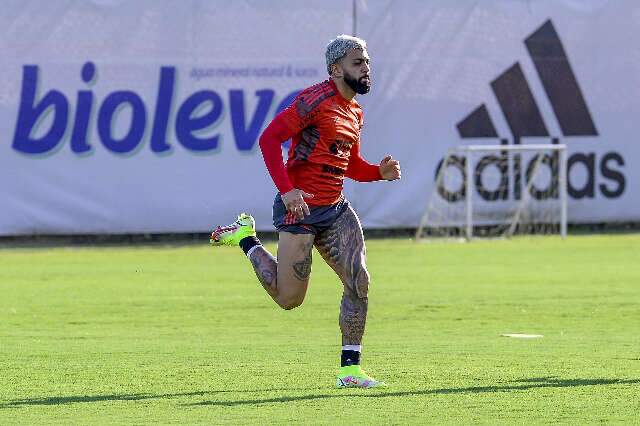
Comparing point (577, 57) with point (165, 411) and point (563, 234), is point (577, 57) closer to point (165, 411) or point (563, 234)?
point (563, 234)

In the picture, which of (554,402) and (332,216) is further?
(332,216)

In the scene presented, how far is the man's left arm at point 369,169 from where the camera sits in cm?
989

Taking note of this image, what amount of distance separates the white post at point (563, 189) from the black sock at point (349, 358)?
1607 centimetres

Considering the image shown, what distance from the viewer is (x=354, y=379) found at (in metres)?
9.24

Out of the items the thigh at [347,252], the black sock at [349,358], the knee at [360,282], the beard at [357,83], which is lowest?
the black sock at [349,358]

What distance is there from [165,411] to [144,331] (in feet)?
16.2

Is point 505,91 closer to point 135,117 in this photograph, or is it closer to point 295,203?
point 135,117

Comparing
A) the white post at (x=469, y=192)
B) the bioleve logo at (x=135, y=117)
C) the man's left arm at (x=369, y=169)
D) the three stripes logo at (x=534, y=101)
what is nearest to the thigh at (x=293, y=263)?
the man's left arm at (x=369, y=169)

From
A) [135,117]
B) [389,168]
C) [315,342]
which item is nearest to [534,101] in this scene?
[135,117]

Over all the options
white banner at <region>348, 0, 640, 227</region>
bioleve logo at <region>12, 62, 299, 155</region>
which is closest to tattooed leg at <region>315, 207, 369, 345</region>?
bioleve logo at <region>12, 62, 299, 155</region>

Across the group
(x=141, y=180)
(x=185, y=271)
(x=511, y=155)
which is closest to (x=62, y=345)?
(x=185, y=271)

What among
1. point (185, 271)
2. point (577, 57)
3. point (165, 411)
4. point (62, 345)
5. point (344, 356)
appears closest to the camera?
point (165, 411)

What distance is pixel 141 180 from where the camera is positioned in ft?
78.7

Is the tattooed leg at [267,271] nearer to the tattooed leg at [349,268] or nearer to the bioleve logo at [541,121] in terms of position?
the tattooed leg at [349,268]
